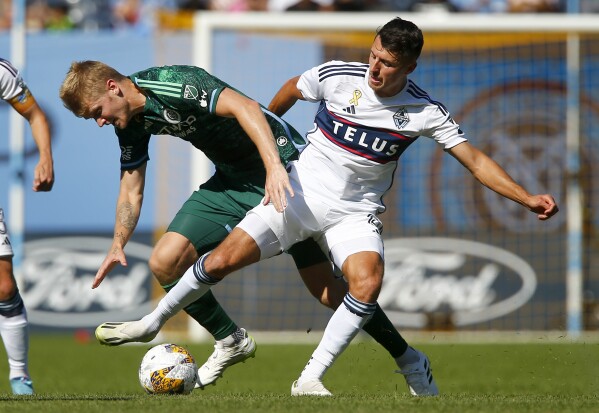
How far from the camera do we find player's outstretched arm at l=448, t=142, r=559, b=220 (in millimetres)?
6395

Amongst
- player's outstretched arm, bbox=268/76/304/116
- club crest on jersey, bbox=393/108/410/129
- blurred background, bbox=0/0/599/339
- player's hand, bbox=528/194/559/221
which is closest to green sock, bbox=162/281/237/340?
player's outstretched arm, bbox=268/76/304/116

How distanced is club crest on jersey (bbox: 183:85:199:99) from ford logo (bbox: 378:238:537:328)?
24.2 feet

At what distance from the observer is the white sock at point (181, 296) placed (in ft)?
21.9

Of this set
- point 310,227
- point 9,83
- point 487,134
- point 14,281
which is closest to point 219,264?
point 310,227

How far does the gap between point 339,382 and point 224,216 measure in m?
2.37

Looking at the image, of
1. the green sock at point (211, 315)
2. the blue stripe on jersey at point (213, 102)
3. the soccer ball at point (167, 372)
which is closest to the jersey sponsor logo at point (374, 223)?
the blue stripe on jersey at point (213, 102)

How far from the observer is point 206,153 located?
7.25m

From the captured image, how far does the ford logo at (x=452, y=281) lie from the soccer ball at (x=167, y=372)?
7046 mm

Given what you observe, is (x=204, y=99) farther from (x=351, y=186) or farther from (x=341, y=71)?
(x=351, y=186)

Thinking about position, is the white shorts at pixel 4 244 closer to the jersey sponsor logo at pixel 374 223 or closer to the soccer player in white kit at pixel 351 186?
the soccer player in white kit at pixel 351 186

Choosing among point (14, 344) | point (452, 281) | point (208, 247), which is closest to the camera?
point (14, 344)

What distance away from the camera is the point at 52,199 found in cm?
1509

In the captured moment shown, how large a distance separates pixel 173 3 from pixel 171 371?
10951 millimetres

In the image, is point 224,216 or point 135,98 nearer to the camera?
point 135,98
